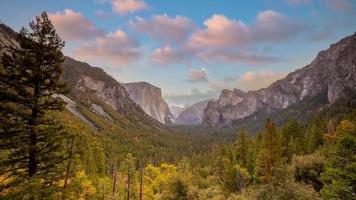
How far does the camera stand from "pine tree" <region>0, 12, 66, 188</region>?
18328 millimetres

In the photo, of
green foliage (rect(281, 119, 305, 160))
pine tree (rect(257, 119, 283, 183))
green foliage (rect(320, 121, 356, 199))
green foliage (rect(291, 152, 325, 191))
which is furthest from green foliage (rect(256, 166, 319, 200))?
green foliage (rect(281, 119, 305, 160))

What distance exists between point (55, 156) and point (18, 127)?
9.13ft

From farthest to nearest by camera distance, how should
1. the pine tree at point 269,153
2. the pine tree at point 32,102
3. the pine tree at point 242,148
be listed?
1. the pine tree at point 242,148
2. the pine tree at point 269,153
3. the pine tree at point 32,102

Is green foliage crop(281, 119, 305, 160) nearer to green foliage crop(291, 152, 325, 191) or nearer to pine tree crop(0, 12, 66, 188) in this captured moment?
green foliage crop(291, 152, 325, 191)

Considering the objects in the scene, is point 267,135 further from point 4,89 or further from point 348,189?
point 4,89

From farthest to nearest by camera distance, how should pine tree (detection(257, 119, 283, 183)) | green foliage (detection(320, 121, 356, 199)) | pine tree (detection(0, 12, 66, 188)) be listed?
1. pine tree (detection(257, 119, 283, 183))
2. green foliage (detection(320, 121, 356, 199))
3. pine tree (detection(0, 12, 66, 188))

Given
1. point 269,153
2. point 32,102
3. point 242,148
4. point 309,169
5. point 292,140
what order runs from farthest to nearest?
point 242,148, point 292,140, point 269,153, point 309,169, point 32,102

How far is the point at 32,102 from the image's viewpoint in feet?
62.4

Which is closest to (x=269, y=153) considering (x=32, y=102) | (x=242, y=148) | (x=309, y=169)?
(x=309, y=169)

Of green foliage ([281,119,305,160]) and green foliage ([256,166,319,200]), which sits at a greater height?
green foliage ([281,119,305,160])

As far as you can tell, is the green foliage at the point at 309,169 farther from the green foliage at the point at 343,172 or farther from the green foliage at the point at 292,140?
the green foliage at the point at 292,140

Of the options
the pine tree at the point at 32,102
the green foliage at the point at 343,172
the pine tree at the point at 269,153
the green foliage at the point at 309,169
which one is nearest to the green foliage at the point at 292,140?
the pine tree at the point at 269,153

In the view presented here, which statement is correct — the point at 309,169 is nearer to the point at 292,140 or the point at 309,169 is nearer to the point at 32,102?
the point at 292,140

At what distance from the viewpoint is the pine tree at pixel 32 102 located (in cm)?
1833
